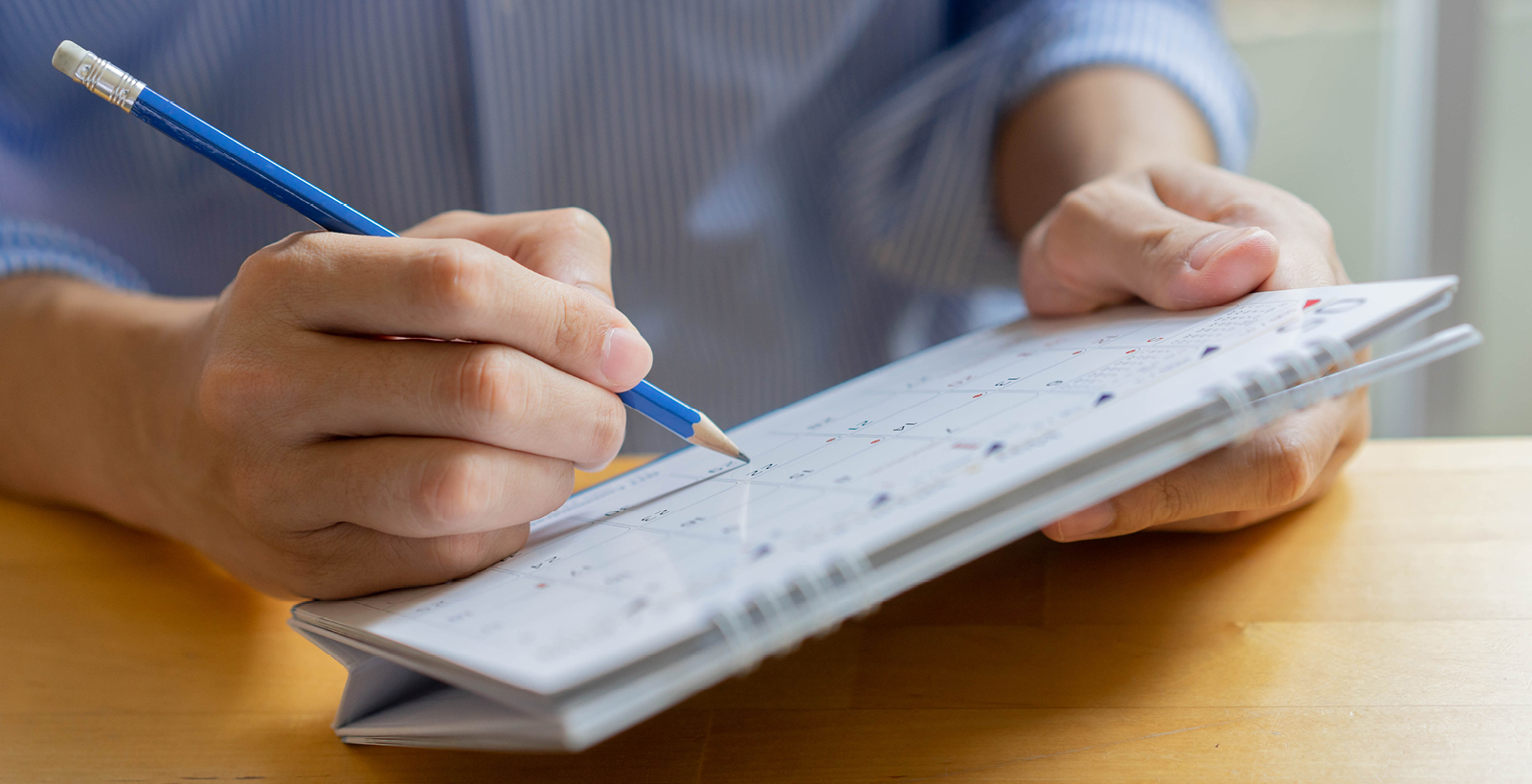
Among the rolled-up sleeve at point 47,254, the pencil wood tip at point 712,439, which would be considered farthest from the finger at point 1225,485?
the rolled-up sleeve at point 47,254

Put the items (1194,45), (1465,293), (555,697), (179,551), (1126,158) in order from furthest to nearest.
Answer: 1. (1465,293)
2. (1194,45)
3. (1126,158)
4. (179,551)
5. (555,697)

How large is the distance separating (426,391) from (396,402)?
0.05 feet

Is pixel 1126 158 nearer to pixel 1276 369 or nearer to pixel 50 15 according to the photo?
pixel 1276 369

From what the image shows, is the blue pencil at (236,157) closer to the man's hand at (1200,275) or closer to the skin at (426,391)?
the skin at (426,391)

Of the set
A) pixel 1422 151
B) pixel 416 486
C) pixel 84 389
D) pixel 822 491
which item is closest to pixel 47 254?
pixel 84 389

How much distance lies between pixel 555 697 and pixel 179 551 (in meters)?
0.38

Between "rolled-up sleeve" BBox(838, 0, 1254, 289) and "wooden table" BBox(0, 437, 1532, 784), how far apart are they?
0.38 metres

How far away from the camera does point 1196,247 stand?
1.21 feet

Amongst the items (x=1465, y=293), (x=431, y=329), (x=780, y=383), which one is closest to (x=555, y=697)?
(x=431, y=329)

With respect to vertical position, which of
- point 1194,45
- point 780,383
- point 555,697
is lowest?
point 780,383

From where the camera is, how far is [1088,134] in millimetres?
637

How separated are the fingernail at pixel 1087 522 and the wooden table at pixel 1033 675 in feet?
0.16

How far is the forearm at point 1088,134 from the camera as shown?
610mm

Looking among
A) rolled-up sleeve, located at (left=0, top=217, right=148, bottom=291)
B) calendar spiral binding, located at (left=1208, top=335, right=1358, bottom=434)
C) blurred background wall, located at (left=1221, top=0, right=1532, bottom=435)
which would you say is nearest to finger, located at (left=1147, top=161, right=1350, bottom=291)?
calendar spiral binding, located at (left=1208, top=335, right=1358, bottom=434)
